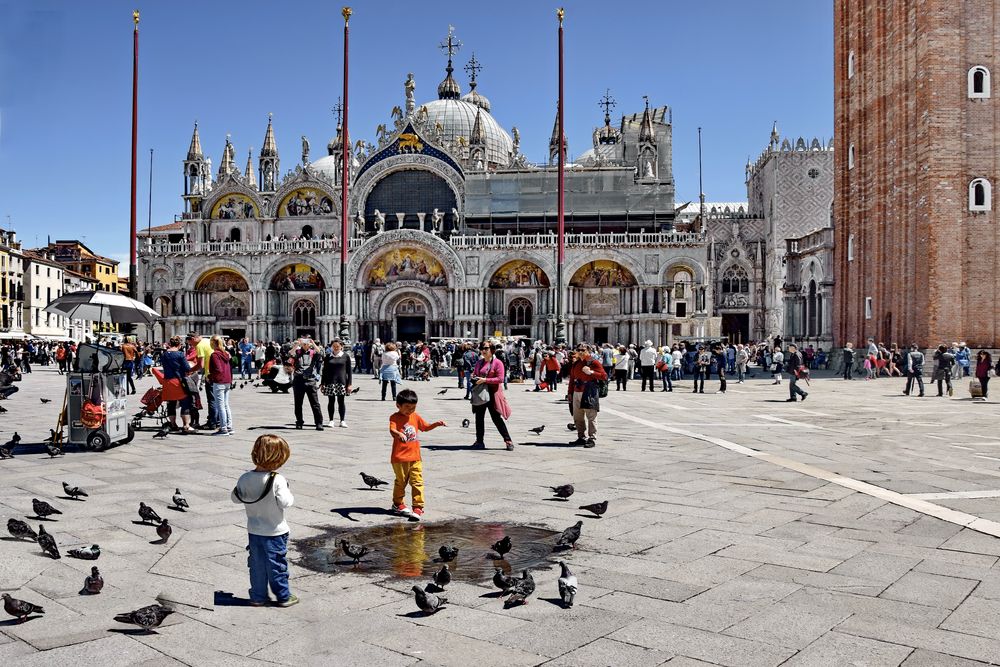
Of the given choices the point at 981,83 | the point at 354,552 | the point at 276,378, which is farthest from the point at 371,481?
the point at 981,83

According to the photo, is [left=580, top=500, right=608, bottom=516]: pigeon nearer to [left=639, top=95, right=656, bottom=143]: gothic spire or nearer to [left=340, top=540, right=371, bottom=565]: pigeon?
[left=340, top=540, right=371, bottom=565]: pigeon

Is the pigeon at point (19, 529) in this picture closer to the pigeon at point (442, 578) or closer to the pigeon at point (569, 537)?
the pigeon at point (442, 578)

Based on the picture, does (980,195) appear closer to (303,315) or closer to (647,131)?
(647,131)

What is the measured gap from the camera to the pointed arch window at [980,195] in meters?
→ 30.8

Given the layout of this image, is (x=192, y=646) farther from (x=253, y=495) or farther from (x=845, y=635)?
(x=845, y=635)

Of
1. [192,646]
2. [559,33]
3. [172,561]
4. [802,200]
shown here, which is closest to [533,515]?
[172,561]

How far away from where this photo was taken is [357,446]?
11.9 meters

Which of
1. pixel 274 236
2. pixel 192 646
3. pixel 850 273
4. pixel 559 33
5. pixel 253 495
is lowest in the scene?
pixel 192 646

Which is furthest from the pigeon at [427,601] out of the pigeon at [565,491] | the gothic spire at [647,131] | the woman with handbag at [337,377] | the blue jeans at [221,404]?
the gothic spire at [647,131]

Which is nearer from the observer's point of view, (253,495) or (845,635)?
(845,635)

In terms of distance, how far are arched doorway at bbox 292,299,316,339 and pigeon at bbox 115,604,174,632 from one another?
46706 millimetres

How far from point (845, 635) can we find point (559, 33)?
102ft

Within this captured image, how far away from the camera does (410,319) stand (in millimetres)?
49656

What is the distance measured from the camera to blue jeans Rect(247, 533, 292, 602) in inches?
200
